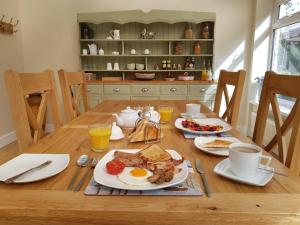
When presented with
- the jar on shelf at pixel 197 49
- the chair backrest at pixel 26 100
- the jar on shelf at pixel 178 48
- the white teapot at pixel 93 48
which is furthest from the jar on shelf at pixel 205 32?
the chair backrest at pixel 26 100

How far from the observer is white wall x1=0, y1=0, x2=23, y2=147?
313cm

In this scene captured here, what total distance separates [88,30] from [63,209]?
3.34 meters

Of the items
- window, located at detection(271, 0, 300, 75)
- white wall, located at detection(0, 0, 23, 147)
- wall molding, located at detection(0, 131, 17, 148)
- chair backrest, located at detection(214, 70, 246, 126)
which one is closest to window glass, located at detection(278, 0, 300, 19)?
window, located at detection(271, 0, 300, 75)

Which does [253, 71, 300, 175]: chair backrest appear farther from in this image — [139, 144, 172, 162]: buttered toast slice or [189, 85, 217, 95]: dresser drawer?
[189, 85, 217, 95]: dresser drawer

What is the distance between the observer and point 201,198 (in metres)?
0.53

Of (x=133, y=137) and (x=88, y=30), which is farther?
(x=88, y=30)

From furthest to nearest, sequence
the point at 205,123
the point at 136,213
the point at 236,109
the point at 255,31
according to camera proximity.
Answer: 1. the point at 255,31
2. the point at 236,109
3. the point at 205,123
4. the point at 136,213

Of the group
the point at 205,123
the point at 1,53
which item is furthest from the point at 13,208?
the point at 1,53

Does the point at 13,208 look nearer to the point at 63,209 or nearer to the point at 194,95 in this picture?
the point at 63,209

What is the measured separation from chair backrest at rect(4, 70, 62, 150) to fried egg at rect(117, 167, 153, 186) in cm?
66

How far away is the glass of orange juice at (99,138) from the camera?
85 centimetres

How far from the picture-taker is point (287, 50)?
10.1ft

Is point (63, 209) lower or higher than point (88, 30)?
lower

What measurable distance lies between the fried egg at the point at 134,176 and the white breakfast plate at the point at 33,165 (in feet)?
0.62
